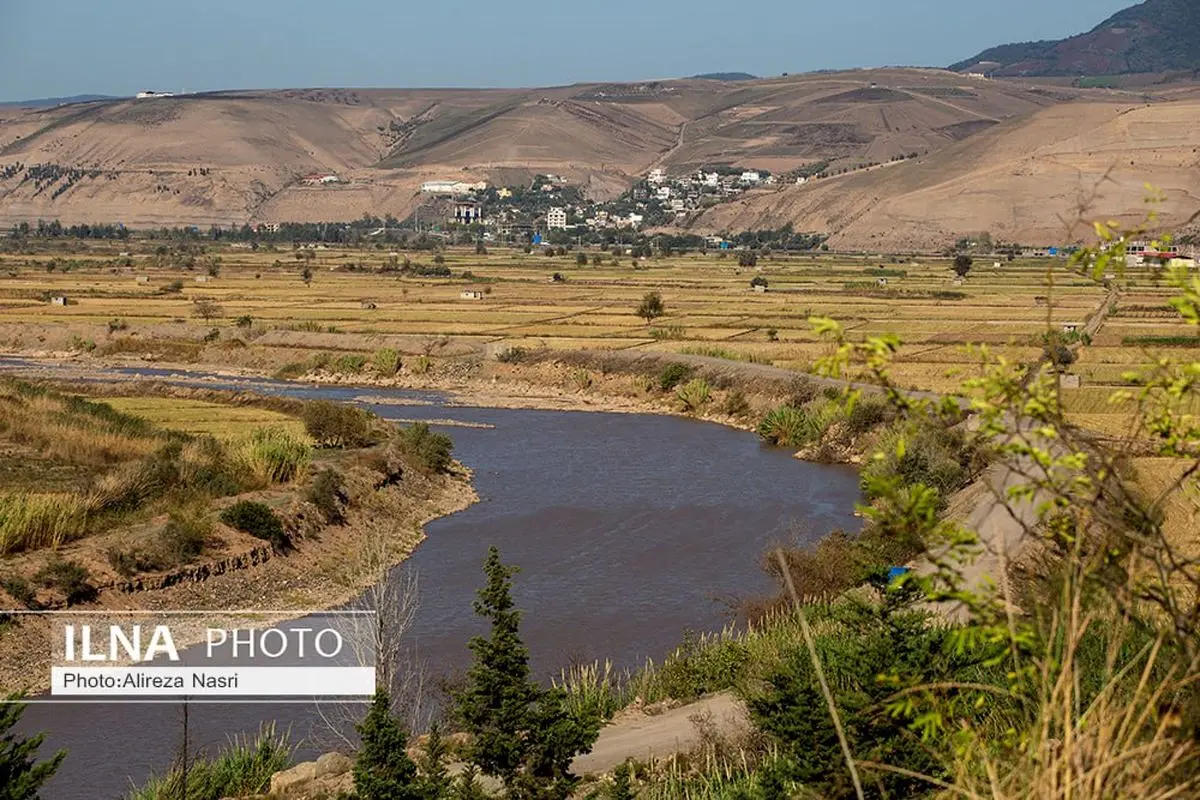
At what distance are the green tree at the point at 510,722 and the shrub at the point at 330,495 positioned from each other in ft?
49.2

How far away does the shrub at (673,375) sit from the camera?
142 feet

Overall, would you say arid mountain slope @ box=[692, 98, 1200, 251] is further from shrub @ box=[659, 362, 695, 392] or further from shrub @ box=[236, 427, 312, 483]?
shrub @ box=[236, 427, 312, 483]

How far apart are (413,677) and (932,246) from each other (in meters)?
123

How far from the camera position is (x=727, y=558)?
23.3 meters

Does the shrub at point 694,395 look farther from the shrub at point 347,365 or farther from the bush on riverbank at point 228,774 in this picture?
the bush on riverbank at point 228,774

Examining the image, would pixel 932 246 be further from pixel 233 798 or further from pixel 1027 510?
pixel 233 798

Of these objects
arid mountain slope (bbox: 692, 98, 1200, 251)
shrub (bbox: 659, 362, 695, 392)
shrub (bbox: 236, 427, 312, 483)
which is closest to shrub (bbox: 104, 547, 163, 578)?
shrub (bbox: 236, 427, 312, 483)

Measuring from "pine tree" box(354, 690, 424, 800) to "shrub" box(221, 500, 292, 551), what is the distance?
43.1 feet

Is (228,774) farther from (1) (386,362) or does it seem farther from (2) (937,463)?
(1) (386,362)

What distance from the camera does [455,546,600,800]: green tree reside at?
8742mm

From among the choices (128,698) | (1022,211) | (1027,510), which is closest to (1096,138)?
(1022,211)

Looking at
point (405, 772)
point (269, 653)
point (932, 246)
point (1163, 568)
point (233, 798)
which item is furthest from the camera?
point (932, 246)

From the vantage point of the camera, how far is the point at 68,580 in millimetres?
17766

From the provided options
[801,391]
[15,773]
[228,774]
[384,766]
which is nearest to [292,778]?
[228,774]
